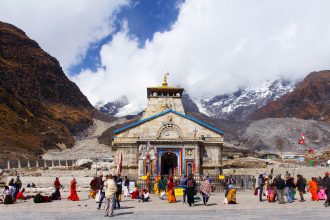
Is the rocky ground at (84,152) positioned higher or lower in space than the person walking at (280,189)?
higher

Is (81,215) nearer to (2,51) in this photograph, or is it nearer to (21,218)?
(21,218)

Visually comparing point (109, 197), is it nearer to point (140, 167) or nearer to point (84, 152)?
point (140, 167)

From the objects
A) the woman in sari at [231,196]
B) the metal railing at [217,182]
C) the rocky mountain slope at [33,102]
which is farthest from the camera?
the rocky mountain slope at [33,102]

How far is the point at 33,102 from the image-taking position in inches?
5468

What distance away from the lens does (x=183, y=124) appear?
38875mm

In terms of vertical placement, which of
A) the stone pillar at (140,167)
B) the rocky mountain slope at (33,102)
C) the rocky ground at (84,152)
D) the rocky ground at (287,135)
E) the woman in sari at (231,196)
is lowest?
the woman in sari at (231,196)

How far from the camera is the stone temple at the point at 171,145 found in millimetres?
37031

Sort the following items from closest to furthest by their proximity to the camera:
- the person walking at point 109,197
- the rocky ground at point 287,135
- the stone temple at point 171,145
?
the person walking at point 109,197
the stone temple at point 171,145
the rocky ground at point 287,135

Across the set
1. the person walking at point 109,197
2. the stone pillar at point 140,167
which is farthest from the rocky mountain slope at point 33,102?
the person walking at point 109,197

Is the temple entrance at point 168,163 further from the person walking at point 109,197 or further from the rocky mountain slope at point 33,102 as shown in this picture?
the rocky mountain slope at point 33,102

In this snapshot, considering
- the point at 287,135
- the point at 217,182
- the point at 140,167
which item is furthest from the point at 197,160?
the point at 287,135

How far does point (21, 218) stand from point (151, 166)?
74.0 ft

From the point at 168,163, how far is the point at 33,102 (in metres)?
108

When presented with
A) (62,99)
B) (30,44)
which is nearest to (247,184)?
(62,99)
